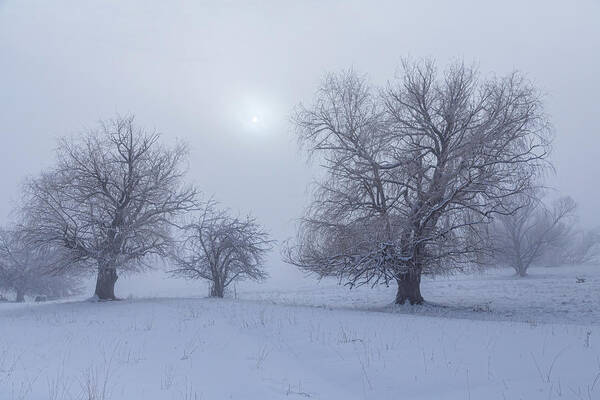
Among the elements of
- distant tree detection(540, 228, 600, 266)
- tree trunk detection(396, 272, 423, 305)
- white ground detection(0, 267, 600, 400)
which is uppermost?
distant tree detection(540, 228, 600, 266)

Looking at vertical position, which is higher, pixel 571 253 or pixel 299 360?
pixel 571 253

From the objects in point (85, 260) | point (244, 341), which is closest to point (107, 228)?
point (85, 260)

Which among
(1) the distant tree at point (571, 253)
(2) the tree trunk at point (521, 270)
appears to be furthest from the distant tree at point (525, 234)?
(1) the distant tree at point (571, 253)

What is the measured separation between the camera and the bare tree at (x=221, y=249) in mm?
26422

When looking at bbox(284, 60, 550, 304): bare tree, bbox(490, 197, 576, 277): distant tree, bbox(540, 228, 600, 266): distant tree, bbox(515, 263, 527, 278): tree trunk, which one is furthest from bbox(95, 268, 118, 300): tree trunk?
bbox(540, 228, 600, 266): distant tree

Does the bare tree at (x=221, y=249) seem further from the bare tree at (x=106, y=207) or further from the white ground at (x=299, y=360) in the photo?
the white ground at (x=299, y=360)

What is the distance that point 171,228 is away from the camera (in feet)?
77.3

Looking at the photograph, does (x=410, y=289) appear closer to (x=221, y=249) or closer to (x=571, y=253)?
(x=221, y=249)

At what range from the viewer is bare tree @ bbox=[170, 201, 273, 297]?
26.4 m

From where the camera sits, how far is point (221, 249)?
86.8ft

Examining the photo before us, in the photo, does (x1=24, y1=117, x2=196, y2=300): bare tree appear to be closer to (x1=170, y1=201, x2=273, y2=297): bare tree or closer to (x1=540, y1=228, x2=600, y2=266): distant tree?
(x1=170, y1=201, x2=273, y2=297): bare tree

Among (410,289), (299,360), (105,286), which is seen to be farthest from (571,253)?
(299,360)

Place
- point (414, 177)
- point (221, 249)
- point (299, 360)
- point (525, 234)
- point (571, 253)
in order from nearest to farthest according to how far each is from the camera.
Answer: point (299, 360)
point (414, 177)
point (221, 249)
point (525, 234)
point (571, 253)

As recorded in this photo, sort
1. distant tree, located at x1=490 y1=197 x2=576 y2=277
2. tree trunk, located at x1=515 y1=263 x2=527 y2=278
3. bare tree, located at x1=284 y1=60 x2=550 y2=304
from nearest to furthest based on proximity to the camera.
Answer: bare tree, located at x1=284 y1=60 x2=550 y2=304, distant tree, located at x1=490 y1=197 x2=576 y2=277, tree trunk, located at x1=515 y1=263 x2=527 y2=278
